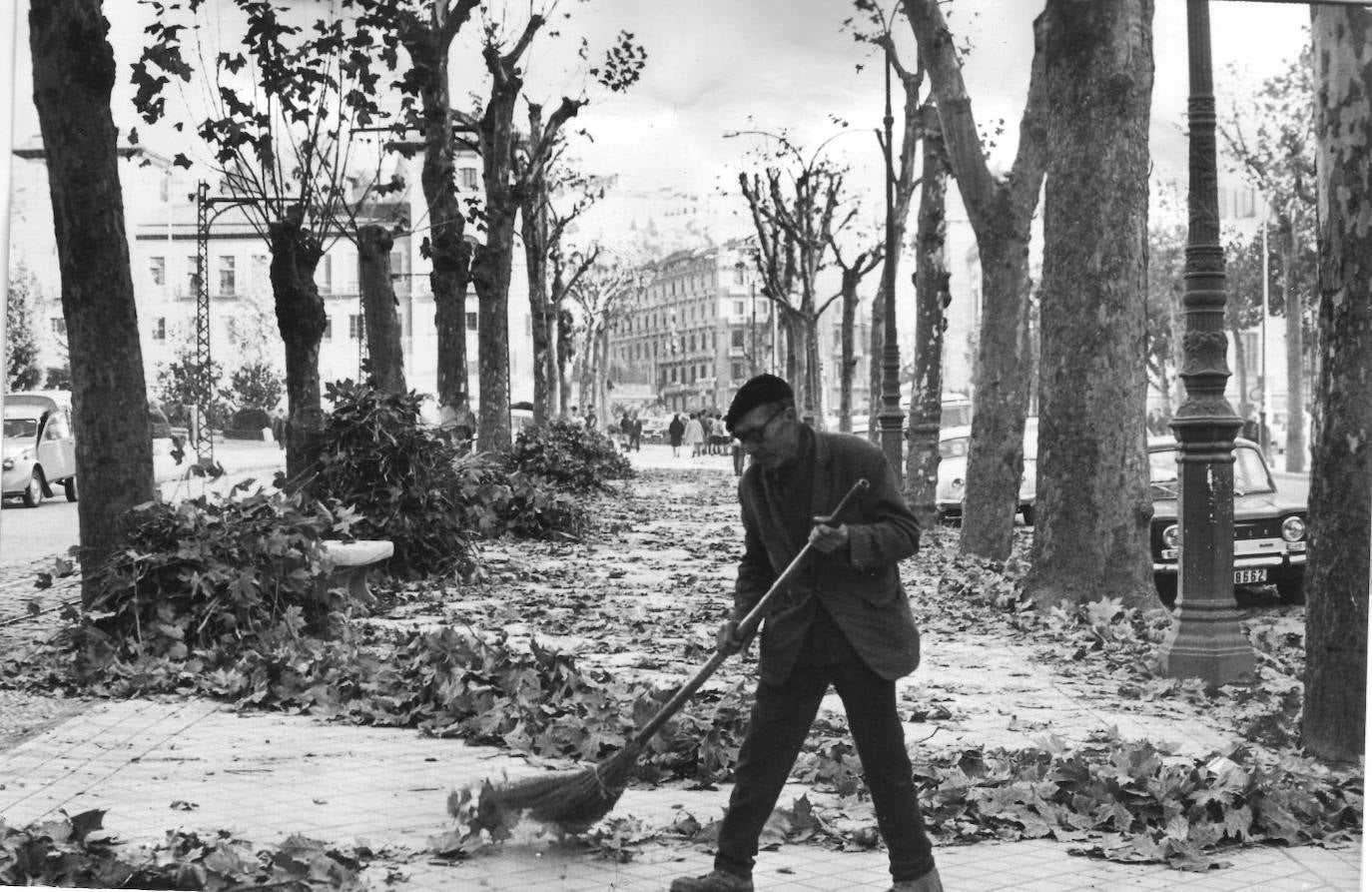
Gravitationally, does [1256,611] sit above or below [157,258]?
below

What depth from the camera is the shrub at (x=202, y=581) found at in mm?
6680

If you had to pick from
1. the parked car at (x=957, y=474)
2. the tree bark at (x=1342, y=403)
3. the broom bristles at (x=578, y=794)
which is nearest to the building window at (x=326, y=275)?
the broom bristles at (x=578, y=794)

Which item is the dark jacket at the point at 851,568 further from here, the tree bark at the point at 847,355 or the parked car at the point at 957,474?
the parked car at the point at 957,474

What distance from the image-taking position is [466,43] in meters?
6.62

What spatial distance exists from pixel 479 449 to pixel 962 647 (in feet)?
13.0

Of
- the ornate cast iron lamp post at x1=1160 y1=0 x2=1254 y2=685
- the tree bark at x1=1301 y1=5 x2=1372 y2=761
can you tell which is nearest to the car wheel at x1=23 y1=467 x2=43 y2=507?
the tree bark at x1=1301 y1=5 x2=1372 y2=761

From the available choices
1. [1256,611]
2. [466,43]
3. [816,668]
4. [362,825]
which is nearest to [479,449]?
[466,43]

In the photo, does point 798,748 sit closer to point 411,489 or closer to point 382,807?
point 382,807

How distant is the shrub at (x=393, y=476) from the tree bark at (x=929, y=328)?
416 cm

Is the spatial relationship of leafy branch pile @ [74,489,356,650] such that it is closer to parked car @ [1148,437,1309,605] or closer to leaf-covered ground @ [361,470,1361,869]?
leaf-covered ground @ [361,470,1361,869]

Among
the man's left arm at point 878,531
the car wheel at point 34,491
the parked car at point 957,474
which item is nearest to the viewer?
the man's left arm at point 878,531

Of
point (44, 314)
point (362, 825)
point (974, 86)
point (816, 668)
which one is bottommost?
point (362, 825)

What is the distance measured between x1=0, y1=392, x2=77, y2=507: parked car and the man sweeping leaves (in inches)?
112

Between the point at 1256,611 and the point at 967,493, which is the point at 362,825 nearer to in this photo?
the point at 1256,611
